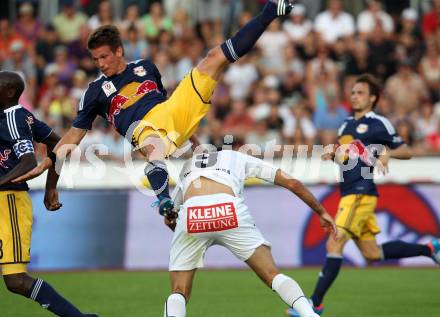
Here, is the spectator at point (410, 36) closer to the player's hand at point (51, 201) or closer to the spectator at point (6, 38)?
the spectator at point (6, 38)

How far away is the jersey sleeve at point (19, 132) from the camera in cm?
769

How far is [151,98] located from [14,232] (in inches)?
64.9

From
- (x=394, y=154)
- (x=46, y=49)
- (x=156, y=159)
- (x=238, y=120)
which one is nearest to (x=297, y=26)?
(x=238, y=120)

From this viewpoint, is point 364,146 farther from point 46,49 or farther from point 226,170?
point 46,49

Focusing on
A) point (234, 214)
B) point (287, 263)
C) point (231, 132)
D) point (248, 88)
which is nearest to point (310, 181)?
point (287, 263)

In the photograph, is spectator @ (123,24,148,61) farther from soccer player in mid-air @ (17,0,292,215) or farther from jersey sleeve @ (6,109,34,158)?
jersey sleeve @ (6,109,34,158)

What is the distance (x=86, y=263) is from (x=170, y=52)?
17.7 feet

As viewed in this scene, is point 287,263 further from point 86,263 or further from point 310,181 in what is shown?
point 86,263

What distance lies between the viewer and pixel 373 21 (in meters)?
18.2

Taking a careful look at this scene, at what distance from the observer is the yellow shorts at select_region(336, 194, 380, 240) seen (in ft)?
32.0

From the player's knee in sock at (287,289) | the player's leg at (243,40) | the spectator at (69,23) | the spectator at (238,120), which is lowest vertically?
the spectator at (238,120)

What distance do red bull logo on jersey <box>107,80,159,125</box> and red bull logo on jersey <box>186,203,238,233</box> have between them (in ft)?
4.93

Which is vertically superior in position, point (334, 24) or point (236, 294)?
point (334, 24)

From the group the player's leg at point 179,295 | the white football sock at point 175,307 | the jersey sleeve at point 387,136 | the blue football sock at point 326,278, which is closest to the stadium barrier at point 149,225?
the jersey sleeve at point 387,136
